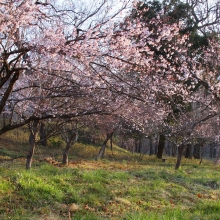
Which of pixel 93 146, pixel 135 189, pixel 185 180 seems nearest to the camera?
pixel 135 189

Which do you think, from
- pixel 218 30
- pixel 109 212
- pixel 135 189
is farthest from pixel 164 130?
pixel 109 212

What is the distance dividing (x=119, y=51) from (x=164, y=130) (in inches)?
509

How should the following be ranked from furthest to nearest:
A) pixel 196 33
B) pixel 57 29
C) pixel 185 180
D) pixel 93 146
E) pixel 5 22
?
pixel 93 146, pixel 196 33, pixel 185 180, pixel 57 29, pixel 5 22

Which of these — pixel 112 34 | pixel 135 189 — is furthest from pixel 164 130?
pixel 112 34

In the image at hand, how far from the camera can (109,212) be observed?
17.8 ft

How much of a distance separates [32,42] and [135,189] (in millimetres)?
4501

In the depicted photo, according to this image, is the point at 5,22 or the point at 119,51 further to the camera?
the point at 119,51

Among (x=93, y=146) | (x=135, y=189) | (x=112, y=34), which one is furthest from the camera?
(x=93, y=146)

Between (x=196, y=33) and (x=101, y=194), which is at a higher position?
(x=196, y=33)

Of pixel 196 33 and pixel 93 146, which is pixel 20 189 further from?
pixel 93 146

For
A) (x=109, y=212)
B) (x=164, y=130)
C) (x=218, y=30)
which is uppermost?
(x=218, y=30)

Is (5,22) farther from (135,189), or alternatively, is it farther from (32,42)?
(135,189)

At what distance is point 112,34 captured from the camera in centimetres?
445

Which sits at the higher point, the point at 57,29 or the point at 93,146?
the point at 57,29
